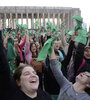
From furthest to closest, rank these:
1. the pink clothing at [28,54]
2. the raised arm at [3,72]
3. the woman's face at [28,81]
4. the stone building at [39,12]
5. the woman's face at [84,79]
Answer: the stone building at [39,12]
the pink clothing at [28,54]
the woman's face at [84,79]
the woman's face at [28,81]
the raised arm at [3,72]

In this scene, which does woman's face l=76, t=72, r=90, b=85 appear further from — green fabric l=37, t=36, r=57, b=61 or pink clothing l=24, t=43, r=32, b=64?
pink clothing l=24, t=43, r=32, b=64

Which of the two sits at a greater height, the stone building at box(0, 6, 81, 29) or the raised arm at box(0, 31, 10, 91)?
the stone building at box(0, 6, 81, 29)

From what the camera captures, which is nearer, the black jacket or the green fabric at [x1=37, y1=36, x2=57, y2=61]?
the black jacket

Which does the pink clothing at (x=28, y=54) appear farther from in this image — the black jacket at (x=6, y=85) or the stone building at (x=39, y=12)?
the stone building at (x=39, y=12)

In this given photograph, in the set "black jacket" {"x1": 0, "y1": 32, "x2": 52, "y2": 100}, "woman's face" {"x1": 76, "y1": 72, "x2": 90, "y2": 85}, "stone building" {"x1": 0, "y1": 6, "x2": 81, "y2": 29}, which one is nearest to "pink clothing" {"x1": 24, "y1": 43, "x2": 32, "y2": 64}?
"woman's face" {"x1": 76, "y1": 72, "x2": 90, "y2": 85}

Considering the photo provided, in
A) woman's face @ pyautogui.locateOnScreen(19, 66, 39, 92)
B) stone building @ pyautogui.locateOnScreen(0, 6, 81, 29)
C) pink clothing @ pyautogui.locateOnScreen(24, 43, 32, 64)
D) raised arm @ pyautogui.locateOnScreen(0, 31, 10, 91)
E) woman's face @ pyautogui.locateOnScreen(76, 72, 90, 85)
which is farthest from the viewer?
stone building @ pyautogui.locateOnScreen(0, 6, 81, 29)

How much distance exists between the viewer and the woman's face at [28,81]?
6.62 ft

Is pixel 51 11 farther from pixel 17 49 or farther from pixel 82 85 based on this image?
pixel 82 85

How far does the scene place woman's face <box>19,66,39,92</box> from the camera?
Answer: 6.62ft

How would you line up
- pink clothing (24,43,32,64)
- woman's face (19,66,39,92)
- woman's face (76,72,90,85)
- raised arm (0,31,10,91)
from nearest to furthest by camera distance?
raised arm (0,31,10,91)
woman's face (19,66,39,92)
woman's face (76,72,90,85)
pink clothing (24,43,32,64)

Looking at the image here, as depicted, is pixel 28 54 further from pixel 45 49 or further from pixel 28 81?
pixel 28 81

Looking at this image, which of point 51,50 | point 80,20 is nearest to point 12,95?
point 51,50

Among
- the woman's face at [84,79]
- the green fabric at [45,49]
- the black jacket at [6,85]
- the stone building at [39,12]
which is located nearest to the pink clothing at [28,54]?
the green fabric at [45,49]

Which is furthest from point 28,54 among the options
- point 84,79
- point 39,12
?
point 39,12
